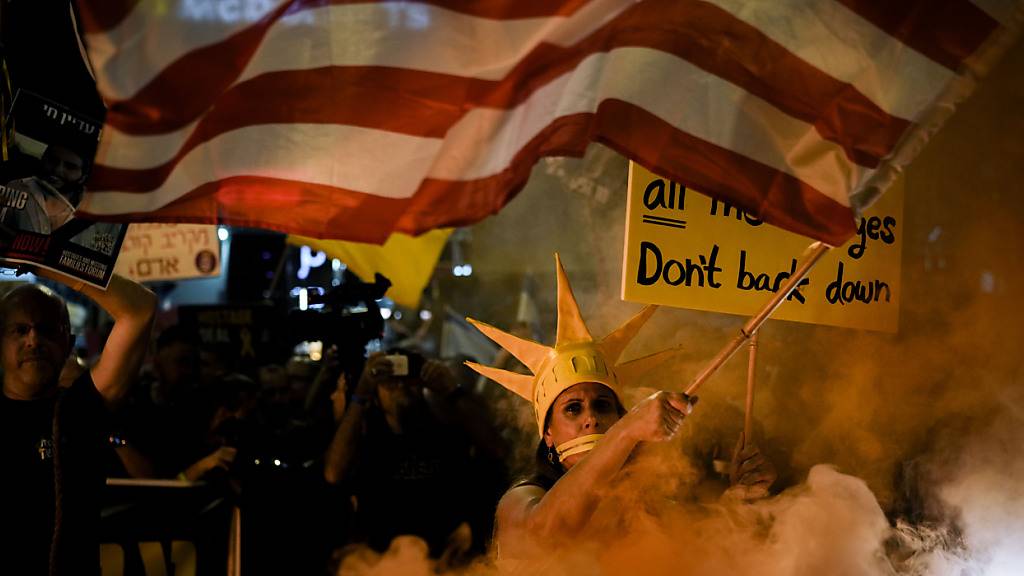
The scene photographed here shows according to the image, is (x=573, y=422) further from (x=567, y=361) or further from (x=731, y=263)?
(x=731, y=263)

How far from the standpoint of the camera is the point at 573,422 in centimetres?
351

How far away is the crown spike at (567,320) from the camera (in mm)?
3742

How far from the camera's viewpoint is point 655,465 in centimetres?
392

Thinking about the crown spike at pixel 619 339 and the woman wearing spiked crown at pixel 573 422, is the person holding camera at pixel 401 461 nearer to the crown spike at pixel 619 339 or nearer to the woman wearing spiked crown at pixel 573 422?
the woman wearing spiked crown at pixel 573 422

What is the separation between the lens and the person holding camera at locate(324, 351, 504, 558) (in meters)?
5.46

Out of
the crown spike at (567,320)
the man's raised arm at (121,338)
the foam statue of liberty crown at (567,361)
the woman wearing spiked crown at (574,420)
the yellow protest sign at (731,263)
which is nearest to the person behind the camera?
the woman wearing spiked crown at (574,420)

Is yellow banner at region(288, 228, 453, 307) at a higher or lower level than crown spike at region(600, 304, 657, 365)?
higher

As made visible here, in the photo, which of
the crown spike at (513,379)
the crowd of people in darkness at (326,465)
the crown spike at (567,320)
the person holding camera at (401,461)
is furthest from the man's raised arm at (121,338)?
the person holding camera at (401,461)

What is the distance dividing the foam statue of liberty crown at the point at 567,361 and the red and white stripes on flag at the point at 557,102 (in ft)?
2.57

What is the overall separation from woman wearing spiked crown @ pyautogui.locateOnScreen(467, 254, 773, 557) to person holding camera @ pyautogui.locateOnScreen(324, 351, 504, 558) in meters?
1.80

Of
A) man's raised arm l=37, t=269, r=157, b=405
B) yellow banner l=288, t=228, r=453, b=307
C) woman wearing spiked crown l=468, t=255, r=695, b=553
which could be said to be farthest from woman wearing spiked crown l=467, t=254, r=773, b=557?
yellow banner l=288, t=228, r=453, b=307

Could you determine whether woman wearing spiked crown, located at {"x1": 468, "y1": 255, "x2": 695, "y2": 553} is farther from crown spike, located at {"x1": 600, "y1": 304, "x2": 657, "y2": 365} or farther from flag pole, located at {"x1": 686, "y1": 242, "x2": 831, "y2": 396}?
flag pole, located at {"x1": 686, "y1": 242, "x2": 831, "y2": 396}

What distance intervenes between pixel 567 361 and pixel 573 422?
235 mm

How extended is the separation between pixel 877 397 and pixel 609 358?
2.37 metres
